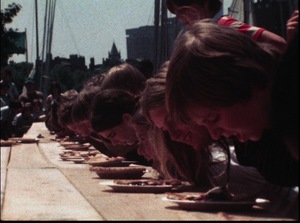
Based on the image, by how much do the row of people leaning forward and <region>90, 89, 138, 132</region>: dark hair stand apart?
1.60m

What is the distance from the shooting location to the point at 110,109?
6.54m

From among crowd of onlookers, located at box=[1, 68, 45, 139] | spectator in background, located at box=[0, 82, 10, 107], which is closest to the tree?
crowd of onlookers, located at box=[1, 68, 45, 139]

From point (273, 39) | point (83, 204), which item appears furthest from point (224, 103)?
point (273, 39)

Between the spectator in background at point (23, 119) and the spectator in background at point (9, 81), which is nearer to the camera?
the spectator in background at point (9, 81)

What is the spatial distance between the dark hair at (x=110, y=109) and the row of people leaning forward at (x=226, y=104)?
5.25ft

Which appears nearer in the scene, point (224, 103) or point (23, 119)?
point (224, 103)

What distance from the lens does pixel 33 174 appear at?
16.4 ft

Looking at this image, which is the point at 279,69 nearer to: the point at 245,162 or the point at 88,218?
the point at 88,218

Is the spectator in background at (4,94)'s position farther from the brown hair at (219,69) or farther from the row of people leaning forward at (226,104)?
the brown hair at (219,69)

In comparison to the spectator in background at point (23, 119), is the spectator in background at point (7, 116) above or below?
above

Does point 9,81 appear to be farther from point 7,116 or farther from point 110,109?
point 110,109

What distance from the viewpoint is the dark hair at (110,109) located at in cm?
654

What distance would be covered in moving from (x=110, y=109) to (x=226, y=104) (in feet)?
12.3

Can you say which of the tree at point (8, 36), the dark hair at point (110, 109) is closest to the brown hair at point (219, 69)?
the dark hair at point (110, 109)
